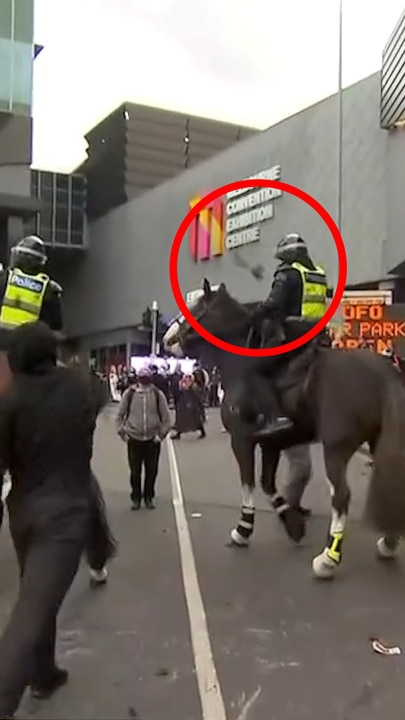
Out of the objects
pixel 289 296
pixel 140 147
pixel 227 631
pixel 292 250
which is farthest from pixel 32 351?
pixel 140 147

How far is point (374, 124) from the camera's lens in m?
34.4

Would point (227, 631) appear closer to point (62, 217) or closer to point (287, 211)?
point (287, 211)

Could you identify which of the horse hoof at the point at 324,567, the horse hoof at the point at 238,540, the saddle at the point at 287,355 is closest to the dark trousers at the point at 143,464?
the horse hoof at the point at 238,540

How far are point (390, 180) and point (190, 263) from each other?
49.8 ft

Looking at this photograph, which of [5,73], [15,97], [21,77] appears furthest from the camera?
[21,77]

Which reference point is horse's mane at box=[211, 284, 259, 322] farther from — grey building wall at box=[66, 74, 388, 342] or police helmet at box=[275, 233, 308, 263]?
grey building wall at box=[66, 74, 388, 342]

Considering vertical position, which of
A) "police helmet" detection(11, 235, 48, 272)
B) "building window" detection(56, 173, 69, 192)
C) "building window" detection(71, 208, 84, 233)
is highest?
"building window" detection(56, 173, 69, 192)

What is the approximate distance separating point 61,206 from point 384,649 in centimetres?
6057

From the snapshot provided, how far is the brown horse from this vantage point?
6.66 m

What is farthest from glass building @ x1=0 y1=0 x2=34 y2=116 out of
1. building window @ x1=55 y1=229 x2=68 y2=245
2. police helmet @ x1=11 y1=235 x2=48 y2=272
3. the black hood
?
the black hood

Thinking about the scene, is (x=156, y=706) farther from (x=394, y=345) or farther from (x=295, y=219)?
(x=295, y=219)

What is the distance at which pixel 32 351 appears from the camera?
4383 millimetres

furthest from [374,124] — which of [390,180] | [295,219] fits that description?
[295,219]

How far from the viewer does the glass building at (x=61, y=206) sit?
6172 cm
